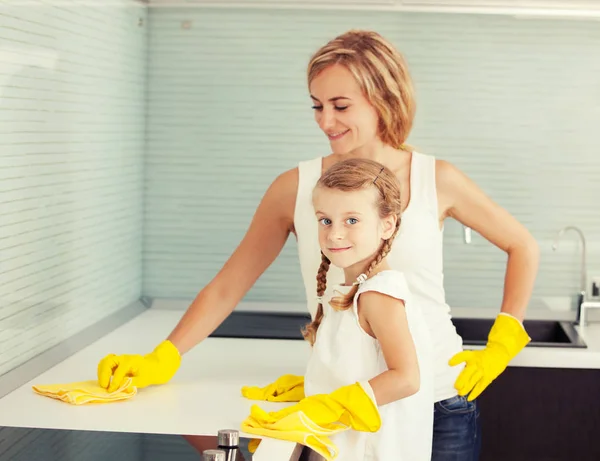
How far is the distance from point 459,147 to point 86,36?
101 cm

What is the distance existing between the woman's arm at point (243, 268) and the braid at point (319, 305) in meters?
0.25

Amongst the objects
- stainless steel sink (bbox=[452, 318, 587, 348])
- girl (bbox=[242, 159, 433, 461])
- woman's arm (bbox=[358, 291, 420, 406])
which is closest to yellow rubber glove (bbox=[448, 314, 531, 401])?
girl (bbox=[242, 159, 433, 461])

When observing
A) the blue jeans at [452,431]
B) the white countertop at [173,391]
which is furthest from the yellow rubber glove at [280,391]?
the blue jeans at [452,431]

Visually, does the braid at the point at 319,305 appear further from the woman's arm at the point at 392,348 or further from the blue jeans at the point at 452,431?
the blue jeans at the point at 452,431

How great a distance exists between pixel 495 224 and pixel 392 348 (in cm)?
48

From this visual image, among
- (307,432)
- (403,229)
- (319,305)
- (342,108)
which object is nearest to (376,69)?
(342,108)

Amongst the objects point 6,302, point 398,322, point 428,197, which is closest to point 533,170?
point 428,197

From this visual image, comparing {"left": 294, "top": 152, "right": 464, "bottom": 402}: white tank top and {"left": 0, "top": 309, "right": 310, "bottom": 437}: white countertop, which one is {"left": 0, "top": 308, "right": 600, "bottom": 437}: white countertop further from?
{"left": 294, "top": 152, "right": 464, "bottom": 402}: white tank top

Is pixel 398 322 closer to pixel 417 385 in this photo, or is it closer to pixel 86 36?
pixel 417 385

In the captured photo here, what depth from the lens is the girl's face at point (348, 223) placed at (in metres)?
1.41

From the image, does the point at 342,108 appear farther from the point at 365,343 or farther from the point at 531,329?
the point at 531,329

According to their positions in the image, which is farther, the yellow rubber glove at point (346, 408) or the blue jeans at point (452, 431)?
the blue jeans at point (452, 431)

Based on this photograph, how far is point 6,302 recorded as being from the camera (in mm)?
1727

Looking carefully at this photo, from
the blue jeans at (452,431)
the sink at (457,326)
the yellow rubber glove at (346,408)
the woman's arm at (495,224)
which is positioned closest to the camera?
the yellow rubber glove at (346,408)
